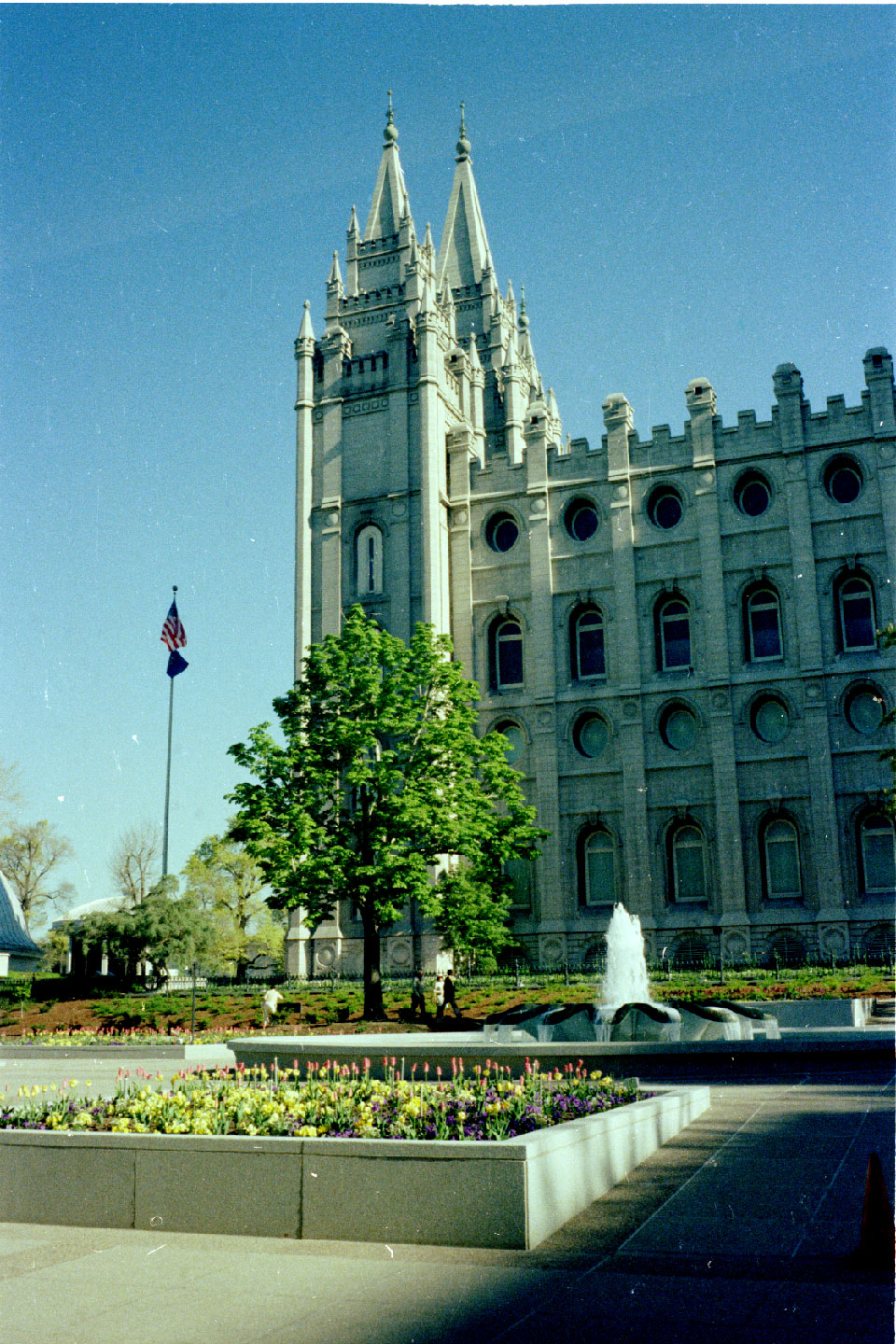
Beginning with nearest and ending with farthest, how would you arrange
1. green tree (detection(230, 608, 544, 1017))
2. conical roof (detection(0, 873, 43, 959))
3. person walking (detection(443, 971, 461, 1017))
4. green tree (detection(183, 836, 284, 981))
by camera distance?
1. person walking (detection(443, 971, 461, 1017))
2. green tree (detection(230, 608, 544, 1017))
3. conical roof (detection(0, 873, 43, 959))
4. green tree (detection(183, 836, 284, 981))

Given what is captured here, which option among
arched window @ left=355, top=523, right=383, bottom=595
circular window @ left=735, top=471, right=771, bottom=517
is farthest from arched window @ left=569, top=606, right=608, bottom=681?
arched window @ left=355, top=523, right=383, bottom=595

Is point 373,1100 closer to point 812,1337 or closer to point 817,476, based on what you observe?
point 812,1337

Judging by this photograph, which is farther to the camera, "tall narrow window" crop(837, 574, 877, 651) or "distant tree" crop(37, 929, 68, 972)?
"distant tree" crop(37, 929, 68, 972)

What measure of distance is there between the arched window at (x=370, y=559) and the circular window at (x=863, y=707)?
18640 mm

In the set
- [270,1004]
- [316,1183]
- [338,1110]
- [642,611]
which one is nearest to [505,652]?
[642,611]

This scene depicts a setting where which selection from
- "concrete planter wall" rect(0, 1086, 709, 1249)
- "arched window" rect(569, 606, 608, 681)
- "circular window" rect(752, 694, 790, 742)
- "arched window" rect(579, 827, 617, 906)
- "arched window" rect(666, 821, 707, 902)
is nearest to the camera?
"concrete planter wall" rect(0, 1086, 709, 1249)

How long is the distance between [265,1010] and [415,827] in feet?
18.6

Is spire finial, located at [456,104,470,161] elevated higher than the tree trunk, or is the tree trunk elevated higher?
spire finial, located at [456,104,470,161]

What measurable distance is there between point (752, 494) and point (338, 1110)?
40858 millimetres

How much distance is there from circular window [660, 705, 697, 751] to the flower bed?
1397 inches

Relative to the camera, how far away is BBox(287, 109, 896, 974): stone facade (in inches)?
1699

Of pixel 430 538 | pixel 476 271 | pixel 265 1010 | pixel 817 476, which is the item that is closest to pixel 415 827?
pixel 265 1010

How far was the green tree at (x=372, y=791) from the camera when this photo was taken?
100 ft

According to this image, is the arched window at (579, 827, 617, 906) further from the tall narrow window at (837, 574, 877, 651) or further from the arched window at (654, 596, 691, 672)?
the tall narrow window at (837, 574, 877, 651)
